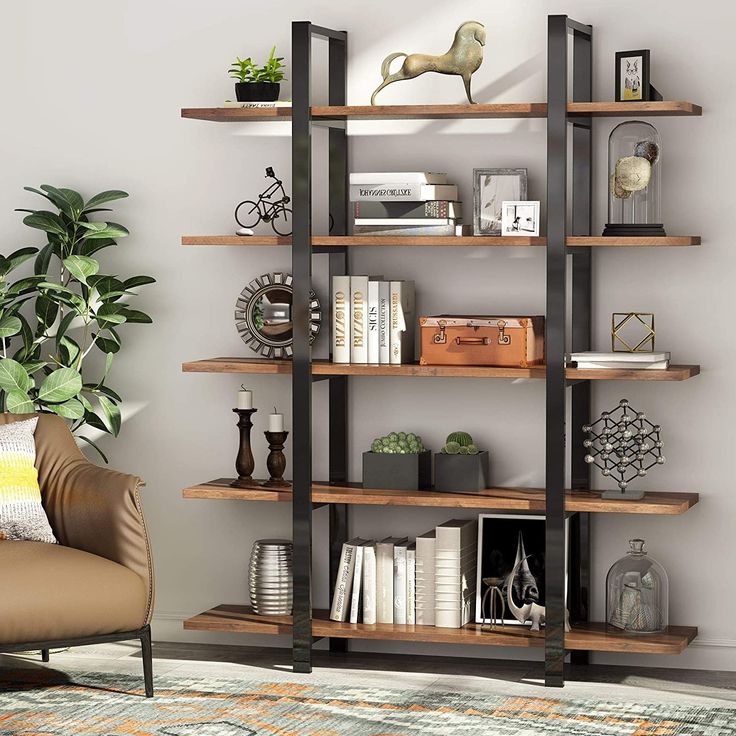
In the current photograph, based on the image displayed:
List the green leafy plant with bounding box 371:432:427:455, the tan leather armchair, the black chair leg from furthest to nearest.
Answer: the green leafy plant with bounding box 371:432:427:455
the black chair leg
the tan leather armchair

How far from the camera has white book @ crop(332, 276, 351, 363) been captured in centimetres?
455

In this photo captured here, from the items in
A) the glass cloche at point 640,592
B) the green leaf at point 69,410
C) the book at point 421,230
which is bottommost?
the glass cloche at point 640,592

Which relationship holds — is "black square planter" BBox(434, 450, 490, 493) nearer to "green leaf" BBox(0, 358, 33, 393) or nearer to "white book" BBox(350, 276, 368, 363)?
"white book" BBox(350, 276, 368, 363)

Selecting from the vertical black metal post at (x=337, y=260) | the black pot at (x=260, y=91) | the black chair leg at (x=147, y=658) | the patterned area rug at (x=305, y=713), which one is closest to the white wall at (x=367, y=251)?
the vertical black metal post at (x=337, y=260)

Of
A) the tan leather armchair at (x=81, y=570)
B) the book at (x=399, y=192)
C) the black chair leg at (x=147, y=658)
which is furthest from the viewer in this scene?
the book at (x=399, y=192)

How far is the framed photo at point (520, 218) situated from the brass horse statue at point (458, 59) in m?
0.36

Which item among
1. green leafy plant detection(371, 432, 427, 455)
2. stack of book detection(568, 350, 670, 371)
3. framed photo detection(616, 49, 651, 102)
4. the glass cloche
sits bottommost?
the glass cloche

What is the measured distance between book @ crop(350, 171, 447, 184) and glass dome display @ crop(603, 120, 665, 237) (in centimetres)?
56

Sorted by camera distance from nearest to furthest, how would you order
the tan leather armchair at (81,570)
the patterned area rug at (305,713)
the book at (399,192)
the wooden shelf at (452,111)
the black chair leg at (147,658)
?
the patterned area rug at (305,713), the tan leather armchair at (81,570), the black chair leg at (147,658), the wooden shelf at (452,111), the book at (399,192)

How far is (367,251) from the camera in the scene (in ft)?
15.8

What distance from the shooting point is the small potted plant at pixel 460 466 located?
4.53 m

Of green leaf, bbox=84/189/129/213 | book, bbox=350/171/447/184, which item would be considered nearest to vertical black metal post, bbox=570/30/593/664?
book, bbox=350/171/447/184

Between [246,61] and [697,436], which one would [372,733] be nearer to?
[697,436]

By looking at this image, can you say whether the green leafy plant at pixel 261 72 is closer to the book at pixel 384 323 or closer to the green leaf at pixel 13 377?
the book at pixel 384 323
